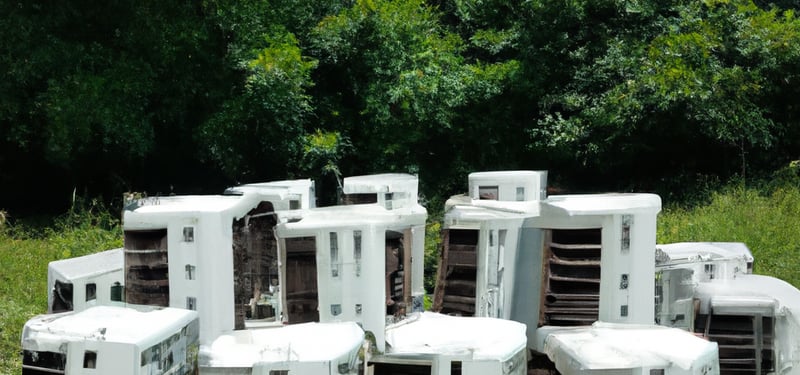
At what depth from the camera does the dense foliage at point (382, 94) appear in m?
11.3

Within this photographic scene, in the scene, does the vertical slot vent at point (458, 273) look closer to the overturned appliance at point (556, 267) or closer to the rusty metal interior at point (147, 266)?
the overturned appliance at point (556, 267)

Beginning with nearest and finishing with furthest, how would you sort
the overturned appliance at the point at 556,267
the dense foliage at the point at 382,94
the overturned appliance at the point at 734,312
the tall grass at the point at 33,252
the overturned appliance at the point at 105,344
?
the overturned appliance at the point at 105,344, the overturned appliance at the point at 556,267, the overturned appliance at the point at 734,312, the tall grass at the point at 33,252, the dense foliage at the point at 382,94

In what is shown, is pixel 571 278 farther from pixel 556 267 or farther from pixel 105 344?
pixel 105 344

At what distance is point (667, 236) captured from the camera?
10.1m

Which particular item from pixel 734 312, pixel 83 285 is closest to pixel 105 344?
pixel 83 285

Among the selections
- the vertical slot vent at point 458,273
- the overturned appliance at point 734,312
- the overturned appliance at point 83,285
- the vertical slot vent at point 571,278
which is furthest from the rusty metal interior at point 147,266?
the overturned appliance at point 734,312

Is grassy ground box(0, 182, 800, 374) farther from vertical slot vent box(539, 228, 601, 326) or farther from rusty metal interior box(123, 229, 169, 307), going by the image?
vertical slot vent box(539, 228, 601, 326)

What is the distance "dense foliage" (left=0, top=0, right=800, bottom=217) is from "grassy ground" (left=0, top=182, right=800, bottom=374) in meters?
Result: 0.87

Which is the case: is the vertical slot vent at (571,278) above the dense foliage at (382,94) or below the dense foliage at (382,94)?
below

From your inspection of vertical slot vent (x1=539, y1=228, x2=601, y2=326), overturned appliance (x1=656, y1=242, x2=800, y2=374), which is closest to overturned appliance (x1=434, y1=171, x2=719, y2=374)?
vertical slot vent (x1=539, y1=228, x2=601, y2=326)

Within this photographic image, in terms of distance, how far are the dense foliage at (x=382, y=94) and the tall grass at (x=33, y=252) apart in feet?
3.14

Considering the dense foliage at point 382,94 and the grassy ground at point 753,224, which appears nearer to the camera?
the grassy ground at point 753,224

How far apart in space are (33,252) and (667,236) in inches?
270

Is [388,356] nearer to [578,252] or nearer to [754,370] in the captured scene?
[578,252]
